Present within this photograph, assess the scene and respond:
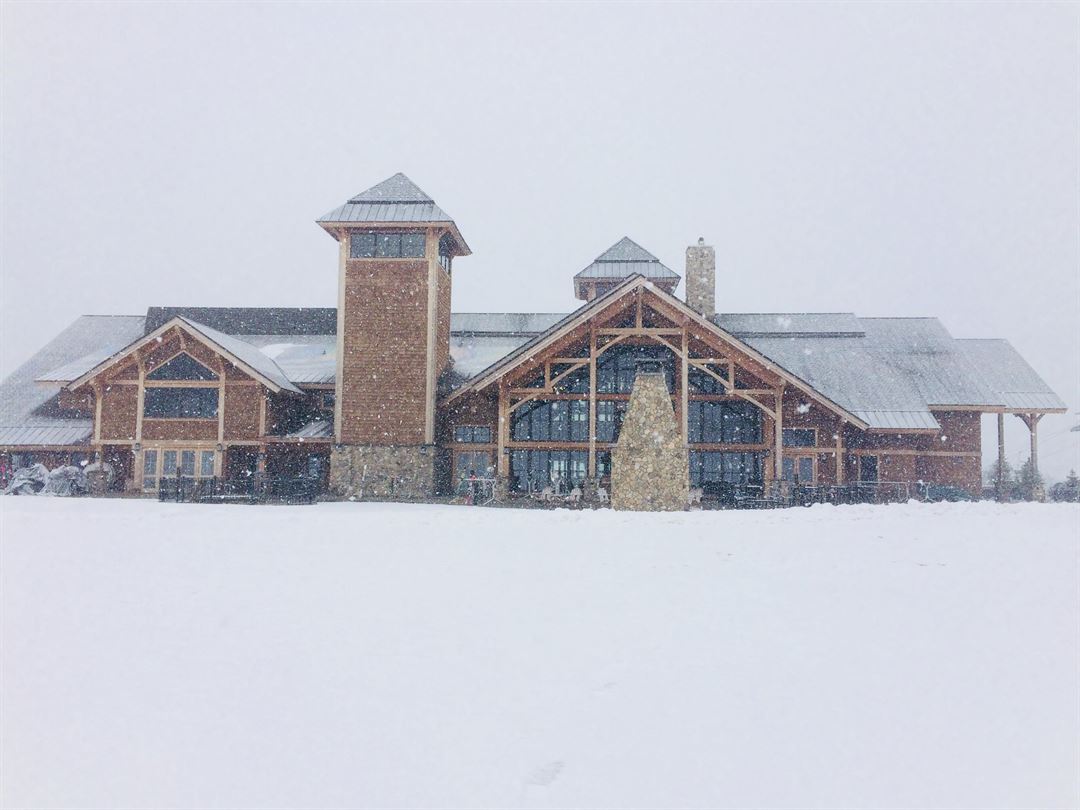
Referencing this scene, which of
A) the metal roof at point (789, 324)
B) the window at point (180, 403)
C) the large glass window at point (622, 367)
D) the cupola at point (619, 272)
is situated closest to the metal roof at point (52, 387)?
the window at point (180, 403)

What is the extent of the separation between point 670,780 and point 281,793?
6.98 feet

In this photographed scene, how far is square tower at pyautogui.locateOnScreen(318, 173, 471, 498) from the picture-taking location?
23859 mm

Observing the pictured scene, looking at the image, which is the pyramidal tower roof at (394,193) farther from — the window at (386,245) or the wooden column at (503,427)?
the wooden column at (503,427)

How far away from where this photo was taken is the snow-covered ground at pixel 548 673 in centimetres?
427

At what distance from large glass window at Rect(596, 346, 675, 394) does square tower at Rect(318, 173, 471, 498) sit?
5.44 meters

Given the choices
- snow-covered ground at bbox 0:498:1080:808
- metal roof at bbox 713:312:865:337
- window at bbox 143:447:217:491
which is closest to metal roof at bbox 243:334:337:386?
window at bbox 143:447:217:491

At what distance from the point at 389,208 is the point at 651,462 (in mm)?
13180

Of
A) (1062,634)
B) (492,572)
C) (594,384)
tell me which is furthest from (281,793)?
(594,384)

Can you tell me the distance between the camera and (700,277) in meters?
27.7

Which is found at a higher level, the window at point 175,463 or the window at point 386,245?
the window at point 386,245

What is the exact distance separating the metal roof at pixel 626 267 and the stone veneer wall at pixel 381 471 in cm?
1091

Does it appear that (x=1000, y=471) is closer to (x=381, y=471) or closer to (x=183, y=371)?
(x=381, y=471)

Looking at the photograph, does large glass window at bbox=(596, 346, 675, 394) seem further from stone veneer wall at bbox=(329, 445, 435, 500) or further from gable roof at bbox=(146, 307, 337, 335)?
gable roof at bbox=(146, 307, 337, 335)

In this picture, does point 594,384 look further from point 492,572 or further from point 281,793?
point 281,793
